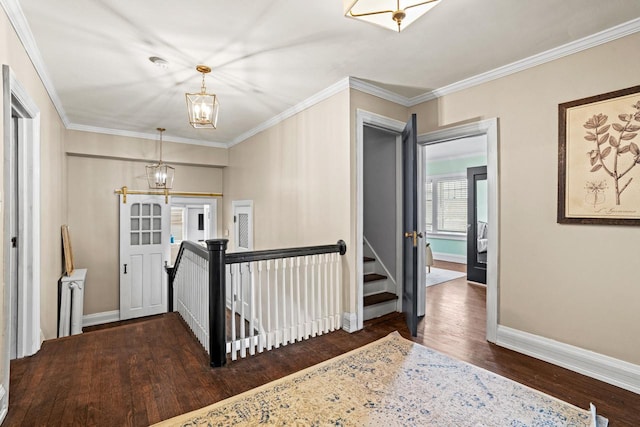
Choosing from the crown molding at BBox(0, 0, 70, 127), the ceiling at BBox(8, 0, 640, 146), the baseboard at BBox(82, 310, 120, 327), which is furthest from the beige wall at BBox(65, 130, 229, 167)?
the baseboard at BBox(82, 310, 120, 327)

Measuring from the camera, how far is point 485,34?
230 centimetres

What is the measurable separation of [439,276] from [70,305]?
5.96 meters

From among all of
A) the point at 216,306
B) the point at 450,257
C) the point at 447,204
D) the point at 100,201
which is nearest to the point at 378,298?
the point at 216,306

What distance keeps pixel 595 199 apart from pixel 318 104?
2.67 metres

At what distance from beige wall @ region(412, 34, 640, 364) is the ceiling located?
262 mm

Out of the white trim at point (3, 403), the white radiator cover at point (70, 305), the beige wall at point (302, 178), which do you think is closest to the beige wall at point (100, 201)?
the white radiator cover at point (70, 305)

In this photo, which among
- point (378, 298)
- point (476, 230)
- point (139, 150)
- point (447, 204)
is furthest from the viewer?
point (447, 204)

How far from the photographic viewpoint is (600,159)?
233cm

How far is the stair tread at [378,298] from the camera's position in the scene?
360 cm

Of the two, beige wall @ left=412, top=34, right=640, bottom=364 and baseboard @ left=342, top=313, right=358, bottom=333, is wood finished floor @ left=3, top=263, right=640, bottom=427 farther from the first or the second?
beige wall @ left=412, top=34, right=640, bottom=364

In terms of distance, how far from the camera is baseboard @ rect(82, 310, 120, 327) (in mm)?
4969

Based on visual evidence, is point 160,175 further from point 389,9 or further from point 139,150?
point 389,9

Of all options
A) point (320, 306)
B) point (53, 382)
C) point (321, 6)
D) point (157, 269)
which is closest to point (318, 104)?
point (321, 6)

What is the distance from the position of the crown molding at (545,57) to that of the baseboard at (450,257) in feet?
17.8
